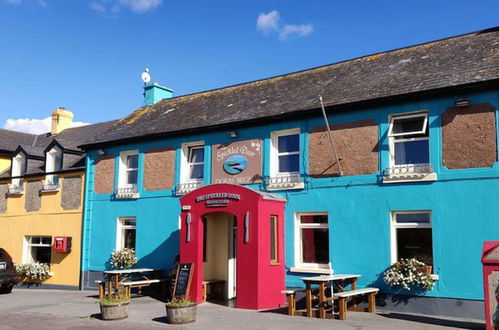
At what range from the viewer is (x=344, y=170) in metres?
13.6


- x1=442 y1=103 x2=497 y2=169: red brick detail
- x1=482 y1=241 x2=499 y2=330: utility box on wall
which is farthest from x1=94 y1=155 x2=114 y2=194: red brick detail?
x1=482 y1=241 x2=499 y2=330: utility box on wall

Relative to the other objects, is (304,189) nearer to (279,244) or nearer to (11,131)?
(279,244)

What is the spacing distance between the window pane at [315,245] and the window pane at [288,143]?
2.36 metres

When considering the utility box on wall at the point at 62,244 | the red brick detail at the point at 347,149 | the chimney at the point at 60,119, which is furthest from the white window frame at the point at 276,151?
the chimney at the point at 60,119

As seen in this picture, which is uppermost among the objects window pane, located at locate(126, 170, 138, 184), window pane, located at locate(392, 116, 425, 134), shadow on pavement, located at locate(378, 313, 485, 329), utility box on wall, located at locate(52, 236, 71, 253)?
window pane, located at locate(392, 116, 425, 134)

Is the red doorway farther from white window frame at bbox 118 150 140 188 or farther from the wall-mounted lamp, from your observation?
the wall-mounted lamp

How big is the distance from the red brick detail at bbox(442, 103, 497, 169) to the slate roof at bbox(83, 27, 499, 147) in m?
0.67

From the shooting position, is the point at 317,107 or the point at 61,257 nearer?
the point at 317,107

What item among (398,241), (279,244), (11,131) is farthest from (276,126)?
(11,131)

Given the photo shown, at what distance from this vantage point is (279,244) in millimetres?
14031

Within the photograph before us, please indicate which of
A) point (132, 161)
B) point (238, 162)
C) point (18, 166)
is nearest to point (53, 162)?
point (18, 166)

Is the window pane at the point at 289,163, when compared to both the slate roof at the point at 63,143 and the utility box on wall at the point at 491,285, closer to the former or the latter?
the utility box on wall at the point at 491,285

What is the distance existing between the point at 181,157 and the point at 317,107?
514 cm

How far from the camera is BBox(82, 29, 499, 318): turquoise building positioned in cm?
1186
